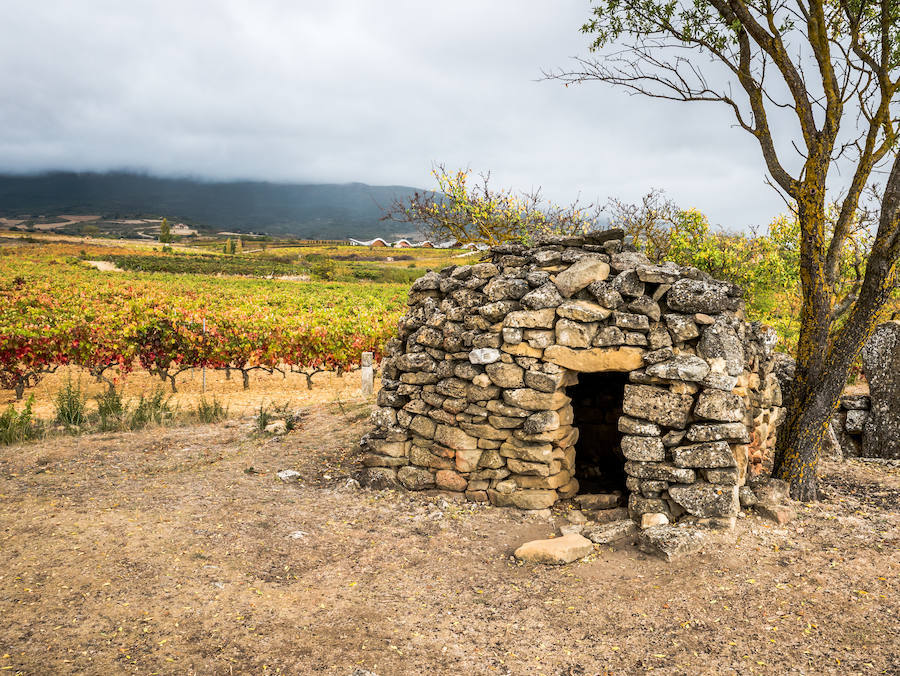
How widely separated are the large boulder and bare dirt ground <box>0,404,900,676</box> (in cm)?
129

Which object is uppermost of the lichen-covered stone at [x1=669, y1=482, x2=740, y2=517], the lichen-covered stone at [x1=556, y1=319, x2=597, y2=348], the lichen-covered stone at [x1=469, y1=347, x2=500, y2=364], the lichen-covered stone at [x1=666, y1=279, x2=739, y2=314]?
the lichen-covered stone at [x1=666, y1=279, x2=739, y2=314]

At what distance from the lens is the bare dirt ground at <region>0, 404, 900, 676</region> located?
3793 mm

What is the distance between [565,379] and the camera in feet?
20.4

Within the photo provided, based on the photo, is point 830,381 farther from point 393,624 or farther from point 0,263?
point 0,263

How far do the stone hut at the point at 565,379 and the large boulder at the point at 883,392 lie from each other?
2.36 metres

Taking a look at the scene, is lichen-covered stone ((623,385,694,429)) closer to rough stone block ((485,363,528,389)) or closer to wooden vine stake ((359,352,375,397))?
rough stone block ((485,363,528,389))

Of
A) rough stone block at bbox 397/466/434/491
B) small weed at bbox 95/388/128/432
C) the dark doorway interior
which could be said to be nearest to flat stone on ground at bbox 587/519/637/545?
rough stone block at bbox 397/466/434/491

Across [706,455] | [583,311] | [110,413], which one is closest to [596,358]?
[583,311]

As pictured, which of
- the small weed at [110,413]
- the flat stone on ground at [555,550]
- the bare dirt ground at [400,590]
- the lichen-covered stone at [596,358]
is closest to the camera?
the bare dirt ground at [400,590]

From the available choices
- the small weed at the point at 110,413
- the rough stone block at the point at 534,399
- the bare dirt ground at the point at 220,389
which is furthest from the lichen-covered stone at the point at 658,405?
the small weed at the point at 110,413

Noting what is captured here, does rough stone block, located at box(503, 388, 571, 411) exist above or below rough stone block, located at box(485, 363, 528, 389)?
below

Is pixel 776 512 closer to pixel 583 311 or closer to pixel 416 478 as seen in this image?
pixel 583 311

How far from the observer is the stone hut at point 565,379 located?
18.4ft

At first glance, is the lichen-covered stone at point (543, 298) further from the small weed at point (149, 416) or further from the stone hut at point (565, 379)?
the small weed at point (149, 416)
